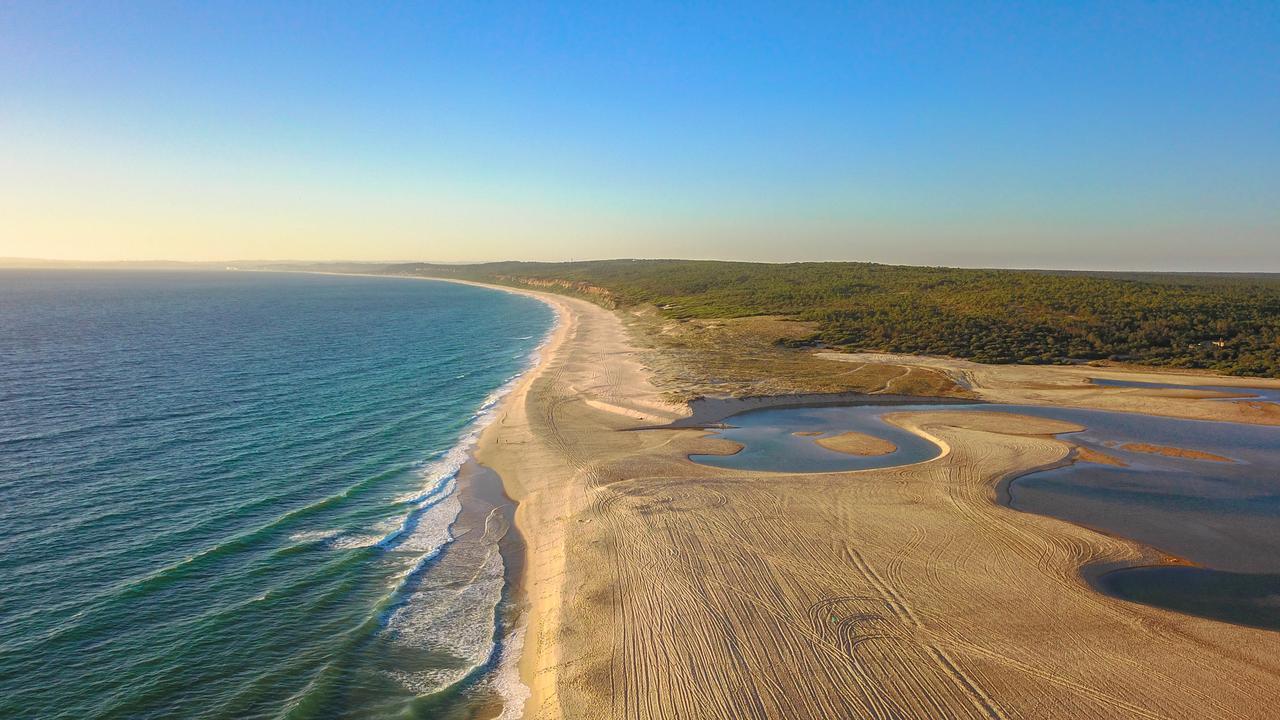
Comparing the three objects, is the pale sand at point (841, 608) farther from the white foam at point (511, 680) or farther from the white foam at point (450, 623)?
the white foam at point (450, 623)

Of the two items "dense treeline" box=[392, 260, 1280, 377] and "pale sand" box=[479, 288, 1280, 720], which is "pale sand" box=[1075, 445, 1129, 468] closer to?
"pale sand" box=[479, 288, 1280, 720]

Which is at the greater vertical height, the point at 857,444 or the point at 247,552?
the point at 857,444

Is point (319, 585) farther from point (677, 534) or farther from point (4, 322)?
point (4, 322)

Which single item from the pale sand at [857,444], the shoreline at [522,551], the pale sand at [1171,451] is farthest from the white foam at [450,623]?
the pale sand at [1171,451]

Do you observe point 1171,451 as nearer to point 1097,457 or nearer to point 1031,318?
point 1097,457

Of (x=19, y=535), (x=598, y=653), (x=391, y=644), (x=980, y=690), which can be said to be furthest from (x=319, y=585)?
(x=980, y=690)

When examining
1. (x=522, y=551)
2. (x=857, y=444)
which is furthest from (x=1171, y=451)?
(x=522, y=551)

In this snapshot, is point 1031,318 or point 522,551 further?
point 1031,318

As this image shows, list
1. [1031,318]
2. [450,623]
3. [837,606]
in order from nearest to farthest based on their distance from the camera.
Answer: [837,606]
[450,623]
[1031,318]
